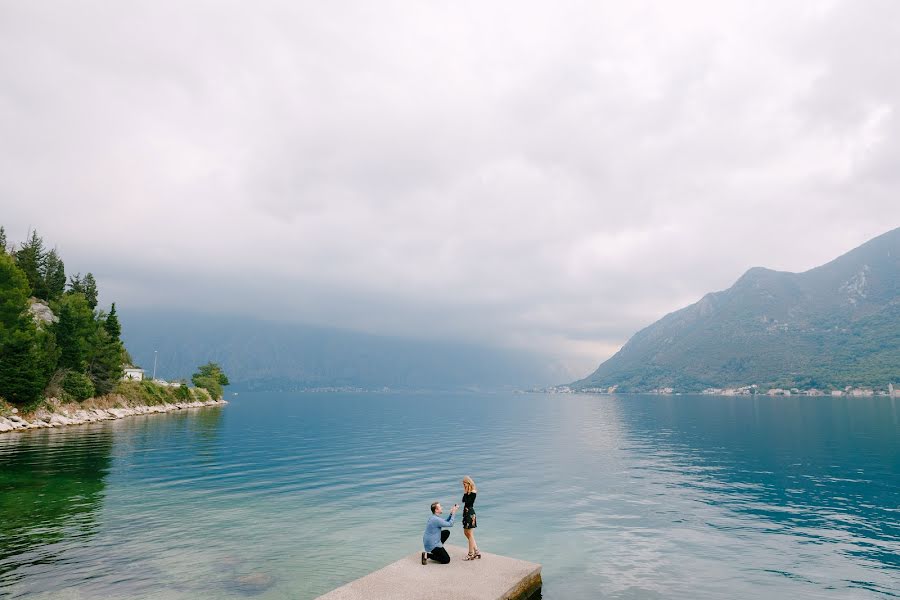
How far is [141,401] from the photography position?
131375 millimetres

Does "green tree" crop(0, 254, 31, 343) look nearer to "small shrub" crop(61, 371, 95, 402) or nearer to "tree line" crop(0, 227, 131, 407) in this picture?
"tree line" crop(0, 227, 131, 407)

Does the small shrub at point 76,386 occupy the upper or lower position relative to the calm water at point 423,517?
upper

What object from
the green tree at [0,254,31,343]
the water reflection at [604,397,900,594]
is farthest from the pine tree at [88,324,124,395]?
the water reflection at [604,397,900,594]

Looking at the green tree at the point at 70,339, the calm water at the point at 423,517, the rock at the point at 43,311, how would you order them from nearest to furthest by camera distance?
the calm water at the point at 423,517 → the green tree at the point at 70,339 → the rock at the point at 43,311

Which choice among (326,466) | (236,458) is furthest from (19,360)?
(326,466)

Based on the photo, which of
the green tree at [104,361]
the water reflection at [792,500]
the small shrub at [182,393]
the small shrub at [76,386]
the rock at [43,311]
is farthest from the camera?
the small shrub at [182,393]

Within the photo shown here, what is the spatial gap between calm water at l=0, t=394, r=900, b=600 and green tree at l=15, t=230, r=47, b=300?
83.4 meters

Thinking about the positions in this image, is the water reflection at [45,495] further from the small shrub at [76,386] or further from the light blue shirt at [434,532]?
the small shrub at [76,386]

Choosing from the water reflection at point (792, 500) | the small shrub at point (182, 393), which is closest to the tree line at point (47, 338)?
the small shrub at point (182, 393)

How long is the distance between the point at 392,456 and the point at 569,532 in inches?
1477

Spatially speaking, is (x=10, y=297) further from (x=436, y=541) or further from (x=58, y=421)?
(x=436, y=541)

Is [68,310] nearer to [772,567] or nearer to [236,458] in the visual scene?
[236,458]

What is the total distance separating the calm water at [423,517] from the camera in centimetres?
2048

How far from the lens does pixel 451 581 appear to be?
16734 millimetres
